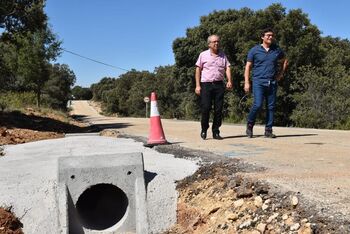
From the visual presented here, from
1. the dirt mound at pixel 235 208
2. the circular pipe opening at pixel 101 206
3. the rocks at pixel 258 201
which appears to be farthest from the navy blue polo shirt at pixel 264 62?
the rocks at pixel 258 201

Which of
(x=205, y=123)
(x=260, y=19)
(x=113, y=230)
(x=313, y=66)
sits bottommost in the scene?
(x=113, y=230)

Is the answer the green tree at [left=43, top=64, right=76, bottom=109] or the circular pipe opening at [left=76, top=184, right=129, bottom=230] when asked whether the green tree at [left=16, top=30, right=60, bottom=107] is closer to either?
the green tree at [left=43, top=64, right=76, bottom=109]

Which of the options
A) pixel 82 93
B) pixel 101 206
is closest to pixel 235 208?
pixel 101 206

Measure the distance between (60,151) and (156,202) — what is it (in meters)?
3.27

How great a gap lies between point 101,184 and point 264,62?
14.5ft

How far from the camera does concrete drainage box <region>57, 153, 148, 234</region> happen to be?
17.3ft

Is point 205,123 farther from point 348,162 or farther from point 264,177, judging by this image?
point 264,177

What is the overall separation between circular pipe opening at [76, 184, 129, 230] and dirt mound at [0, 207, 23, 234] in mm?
688

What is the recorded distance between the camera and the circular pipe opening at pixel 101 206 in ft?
18.2

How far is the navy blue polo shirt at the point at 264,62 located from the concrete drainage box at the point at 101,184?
Result: 405 centimetres

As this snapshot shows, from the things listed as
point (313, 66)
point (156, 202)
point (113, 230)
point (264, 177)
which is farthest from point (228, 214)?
point (313, 66)

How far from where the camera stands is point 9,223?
194 inches

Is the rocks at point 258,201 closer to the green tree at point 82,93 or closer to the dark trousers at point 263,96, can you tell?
the dark trousers at point 263,96

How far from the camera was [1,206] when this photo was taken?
5168mm
